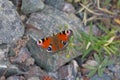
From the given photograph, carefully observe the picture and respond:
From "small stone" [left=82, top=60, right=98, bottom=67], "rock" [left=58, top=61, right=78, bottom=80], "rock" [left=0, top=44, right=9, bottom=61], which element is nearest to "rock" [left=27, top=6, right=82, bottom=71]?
"rock" [left=58, top=61, right=78, bottom=80]

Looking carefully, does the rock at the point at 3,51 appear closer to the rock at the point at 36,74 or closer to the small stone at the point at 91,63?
the rock at the point at 36,74

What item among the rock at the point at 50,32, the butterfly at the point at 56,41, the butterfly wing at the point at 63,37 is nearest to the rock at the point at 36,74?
the rock at the point at 50,32

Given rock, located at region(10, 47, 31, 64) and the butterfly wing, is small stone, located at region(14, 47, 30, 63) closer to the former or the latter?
rock, located at region(10, 47, 31, 64)

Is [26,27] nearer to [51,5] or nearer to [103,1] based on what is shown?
[51,5]

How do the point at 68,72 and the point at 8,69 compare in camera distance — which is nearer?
the point at 8,69

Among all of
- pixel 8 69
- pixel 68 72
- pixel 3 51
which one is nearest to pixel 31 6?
pixel 3 51

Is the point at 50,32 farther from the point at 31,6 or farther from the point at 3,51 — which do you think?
the point at 3,51

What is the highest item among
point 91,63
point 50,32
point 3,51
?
point 50,32
